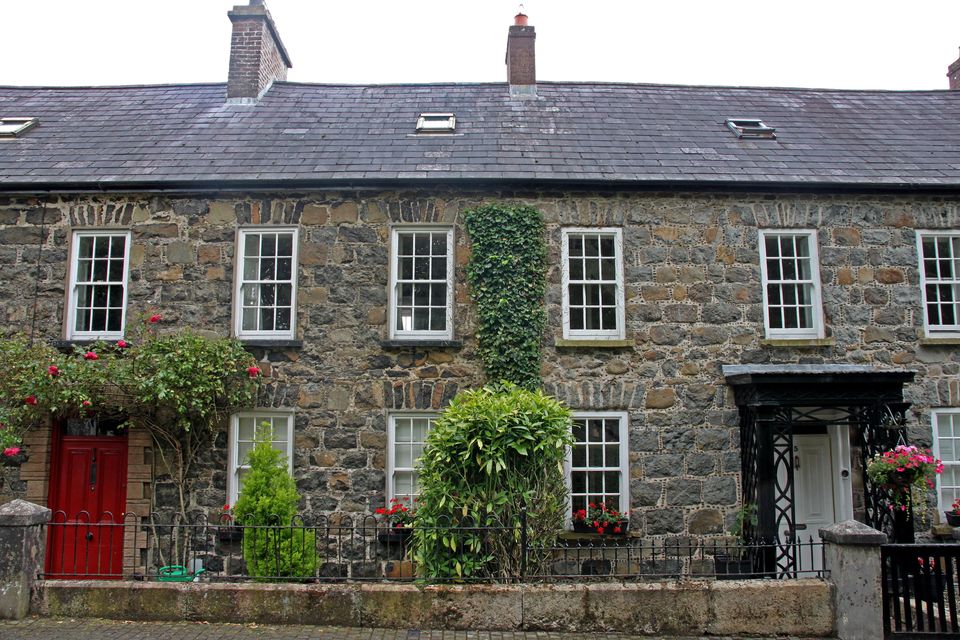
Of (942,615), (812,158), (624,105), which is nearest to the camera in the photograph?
(942,615)

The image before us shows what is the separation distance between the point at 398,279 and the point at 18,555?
5.58 m

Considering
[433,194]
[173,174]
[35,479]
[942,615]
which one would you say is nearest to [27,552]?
[35,479]

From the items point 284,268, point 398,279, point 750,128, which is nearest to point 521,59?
point 750,128

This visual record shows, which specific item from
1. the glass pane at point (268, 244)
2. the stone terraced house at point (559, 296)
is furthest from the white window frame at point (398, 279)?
the glass pane at point (268, 244)

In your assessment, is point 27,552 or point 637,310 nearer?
point 27,552

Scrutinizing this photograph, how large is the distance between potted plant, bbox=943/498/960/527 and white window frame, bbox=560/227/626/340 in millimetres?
4998

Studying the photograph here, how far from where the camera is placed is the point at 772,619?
6.71 meters

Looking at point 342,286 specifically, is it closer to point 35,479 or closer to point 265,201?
point 265,201

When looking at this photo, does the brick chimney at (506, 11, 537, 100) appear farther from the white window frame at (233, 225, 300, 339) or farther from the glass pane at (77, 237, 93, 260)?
the glass pane at (77, 237, 93, 260)

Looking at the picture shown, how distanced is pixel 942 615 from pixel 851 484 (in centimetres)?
A: 358

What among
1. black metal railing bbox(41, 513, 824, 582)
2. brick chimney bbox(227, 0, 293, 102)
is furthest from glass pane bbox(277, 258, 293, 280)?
brick chimney bbox(227, 0, 293, 102)

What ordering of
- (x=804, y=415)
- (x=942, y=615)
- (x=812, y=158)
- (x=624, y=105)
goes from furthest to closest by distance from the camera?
(x=624, y=105)
(x=812, y=158)
(x=804, y=415)
(x=942, y=615)

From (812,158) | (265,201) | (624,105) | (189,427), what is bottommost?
(189,427)

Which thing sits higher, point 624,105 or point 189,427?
point 624,105
